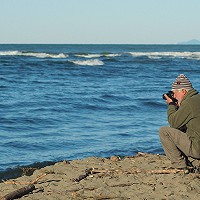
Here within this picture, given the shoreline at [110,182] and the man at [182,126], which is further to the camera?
the man at [182,126]

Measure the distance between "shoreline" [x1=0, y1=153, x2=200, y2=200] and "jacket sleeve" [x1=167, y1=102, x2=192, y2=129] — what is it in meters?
0.68

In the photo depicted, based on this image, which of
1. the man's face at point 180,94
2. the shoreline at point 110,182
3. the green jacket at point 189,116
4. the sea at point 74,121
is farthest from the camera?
the sea at point 74,121

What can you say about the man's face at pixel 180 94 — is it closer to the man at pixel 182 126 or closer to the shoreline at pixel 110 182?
the man at pixel 182 126

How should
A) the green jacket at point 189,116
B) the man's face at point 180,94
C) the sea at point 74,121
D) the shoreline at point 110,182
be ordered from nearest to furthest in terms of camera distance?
the shoreline at point 110,182, the green jacket at point 189,116, the man's face at point 180,94, the sea at point 74,121

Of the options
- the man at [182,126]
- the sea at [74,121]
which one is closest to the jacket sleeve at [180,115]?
the man at [182,126]

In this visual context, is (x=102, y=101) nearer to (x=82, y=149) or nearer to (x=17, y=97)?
(x=17, y=97)

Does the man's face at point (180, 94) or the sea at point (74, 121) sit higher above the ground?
the man's face at point (180, 94)

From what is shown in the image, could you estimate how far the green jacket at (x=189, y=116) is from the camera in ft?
20.8

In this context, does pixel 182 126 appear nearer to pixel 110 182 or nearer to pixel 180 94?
pixel 180 94

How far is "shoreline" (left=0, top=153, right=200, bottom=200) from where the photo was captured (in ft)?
19.7

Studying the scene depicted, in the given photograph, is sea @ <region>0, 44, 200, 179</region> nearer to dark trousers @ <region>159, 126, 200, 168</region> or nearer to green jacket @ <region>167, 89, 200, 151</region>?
dark trousers @ <region>159, 126, 200, 168</region>

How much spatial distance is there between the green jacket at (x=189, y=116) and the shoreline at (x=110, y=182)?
0.52m

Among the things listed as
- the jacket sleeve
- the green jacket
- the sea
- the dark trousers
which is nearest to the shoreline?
the dark trousers

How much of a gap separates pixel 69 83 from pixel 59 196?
19925 mm
